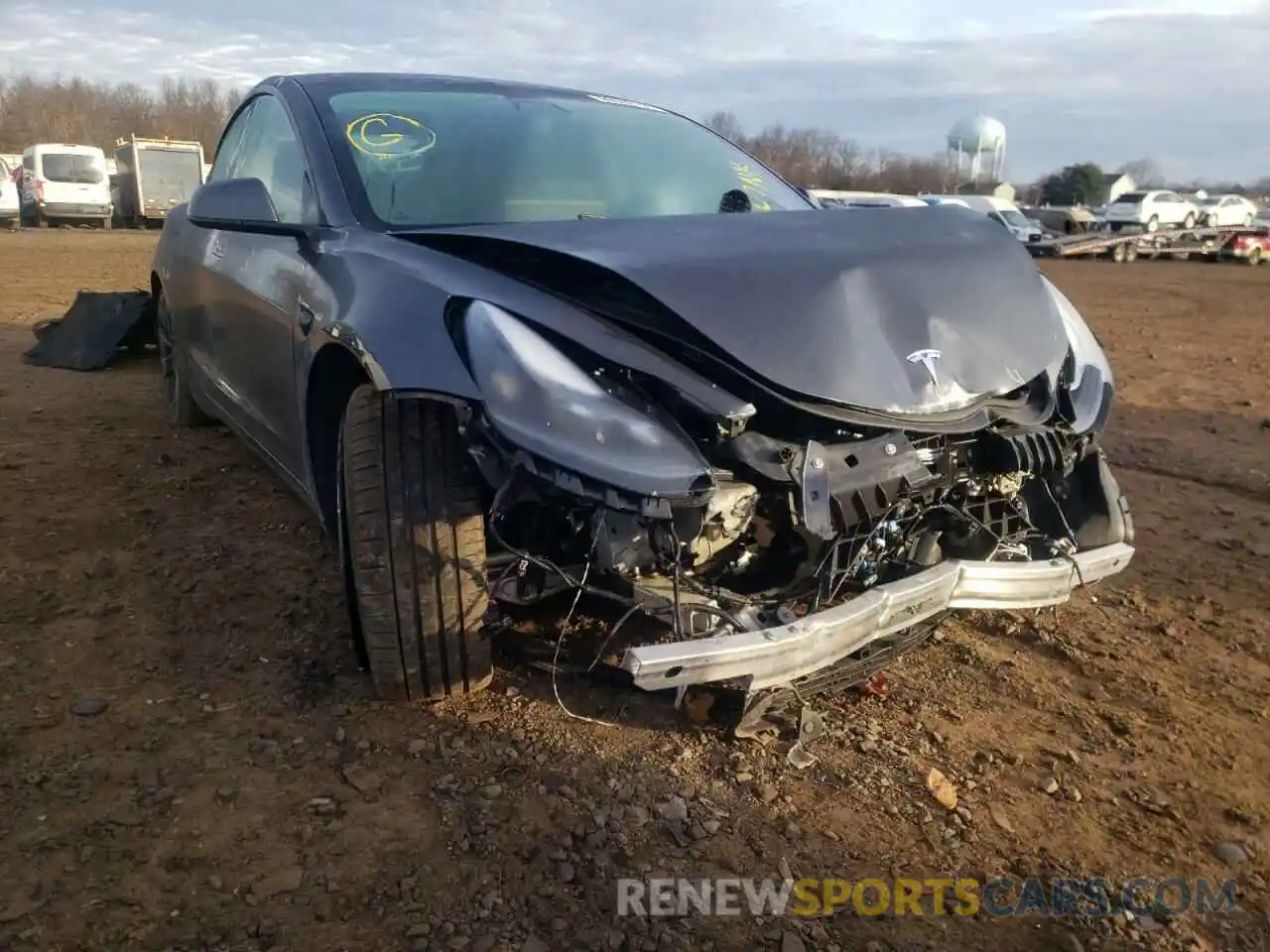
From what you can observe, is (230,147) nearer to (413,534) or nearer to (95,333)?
(413,534)

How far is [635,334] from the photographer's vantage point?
2.22m

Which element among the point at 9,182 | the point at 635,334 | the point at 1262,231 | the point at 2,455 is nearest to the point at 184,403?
the point at 2,455

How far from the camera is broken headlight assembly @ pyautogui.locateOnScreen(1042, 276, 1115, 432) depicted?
2.74 metres

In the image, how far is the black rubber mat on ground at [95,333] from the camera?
7129 mm

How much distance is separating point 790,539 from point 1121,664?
145 cm

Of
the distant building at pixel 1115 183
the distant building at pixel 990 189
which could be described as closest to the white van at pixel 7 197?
the distant building at pixel 990 189

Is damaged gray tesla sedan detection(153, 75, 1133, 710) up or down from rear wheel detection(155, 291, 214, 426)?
up

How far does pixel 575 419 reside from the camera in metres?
2.04

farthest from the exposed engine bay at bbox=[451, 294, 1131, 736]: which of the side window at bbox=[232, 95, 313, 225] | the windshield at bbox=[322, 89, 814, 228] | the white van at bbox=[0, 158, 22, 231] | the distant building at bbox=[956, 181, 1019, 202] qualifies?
the distant building at bbox=[956, 181, 1019, 202]

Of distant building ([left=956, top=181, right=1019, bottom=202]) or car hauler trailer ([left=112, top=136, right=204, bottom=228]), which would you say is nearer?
car hauler trailer ([left=112, top=136, right=204, bottom=228])

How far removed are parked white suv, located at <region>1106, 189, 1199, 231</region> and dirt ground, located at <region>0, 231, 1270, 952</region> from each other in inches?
1431

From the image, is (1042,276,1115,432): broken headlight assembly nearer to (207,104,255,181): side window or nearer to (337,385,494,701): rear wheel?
(337,385,494,701): rear wheel

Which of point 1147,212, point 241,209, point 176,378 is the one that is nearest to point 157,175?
point 176,378

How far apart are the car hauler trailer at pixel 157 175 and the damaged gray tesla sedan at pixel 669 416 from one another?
29861 mm
